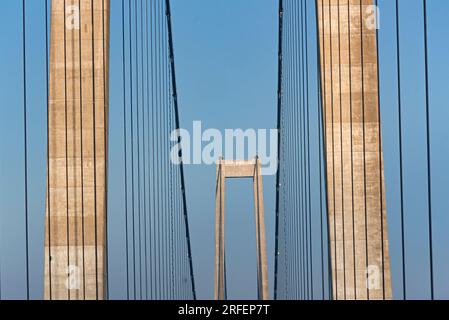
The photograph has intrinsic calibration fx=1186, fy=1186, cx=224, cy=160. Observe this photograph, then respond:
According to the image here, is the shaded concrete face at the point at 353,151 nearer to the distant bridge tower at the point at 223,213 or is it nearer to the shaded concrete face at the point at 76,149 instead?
the shaded concrete face at the point at 76,149

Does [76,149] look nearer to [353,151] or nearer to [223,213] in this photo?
[353,151]

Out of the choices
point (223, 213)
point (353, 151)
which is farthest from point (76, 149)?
point (223, 213)

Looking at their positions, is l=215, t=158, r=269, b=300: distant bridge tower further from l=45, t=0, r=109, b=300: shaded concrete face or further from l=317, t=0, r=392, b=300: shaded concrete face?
l=317, t=0, r=392, b=300: shaded concrete face

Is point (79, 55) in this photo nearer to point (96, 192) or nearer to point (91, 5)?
point (91, 5)

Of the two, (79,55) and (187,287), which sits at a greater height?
(79,55)

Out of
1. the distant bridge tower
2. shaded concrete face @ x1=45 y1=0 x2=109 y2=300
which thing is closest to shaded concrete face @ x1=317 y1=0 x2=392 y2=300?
shaded concrete face @ x1=45 y1=0 x2=109 y2=300

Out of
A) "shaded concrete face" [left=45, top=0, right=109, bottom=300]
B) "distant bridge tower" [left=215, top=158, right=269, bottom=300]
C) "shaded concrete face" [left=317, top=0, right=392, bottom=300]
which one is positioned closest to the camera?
"shaded concrete face" [left=317, top=0, right=392, bottom=300]
